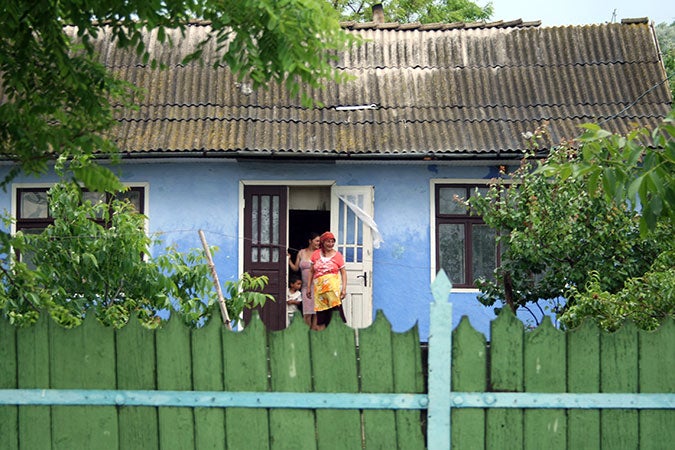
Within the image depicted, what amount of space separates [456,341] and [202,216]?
27.9 ft

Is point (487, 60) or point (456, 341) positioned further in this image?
point (487, 60)

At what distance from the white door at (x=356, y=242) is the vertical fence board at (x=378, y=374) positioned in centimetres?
802

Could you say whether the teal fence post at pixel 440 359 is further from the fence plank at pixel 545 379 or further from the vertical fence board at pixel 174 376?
the vertical fence board at pixel 174 376

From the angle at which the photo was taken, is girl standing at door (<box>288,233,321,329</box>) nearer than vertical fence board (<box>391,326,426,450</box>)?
No

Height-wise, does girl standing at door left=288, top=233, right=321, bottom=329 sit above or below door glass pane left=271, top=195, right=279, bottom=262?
below

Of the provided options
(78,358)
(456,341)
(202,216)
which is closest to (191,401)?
(78,358)

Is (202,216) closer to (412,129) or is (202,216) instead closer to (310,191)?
(310,191)

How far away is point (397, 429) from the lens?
5.12 meters

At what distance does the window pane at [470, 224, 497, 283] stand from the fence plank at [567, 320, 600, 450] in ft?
26.9

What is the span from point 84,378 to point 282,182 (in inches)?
325

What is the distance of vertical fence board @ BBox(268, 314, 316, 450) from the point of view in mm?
5113

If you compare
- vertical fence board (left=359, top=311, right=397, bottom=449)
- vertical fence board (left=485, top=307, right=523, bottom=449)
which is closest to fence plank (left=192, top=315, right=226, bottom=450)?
vertical fence board (left=359, top=311, right=397, bottom=449)

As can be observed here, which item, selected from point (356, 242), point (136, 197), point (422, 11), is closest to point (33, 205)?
point (136, 197)

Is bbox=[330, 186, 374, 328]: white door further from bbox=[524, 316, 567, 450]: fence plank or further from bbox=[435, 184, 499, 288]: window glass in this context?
bbox=[524, 316, 567, 450]: fence plank
